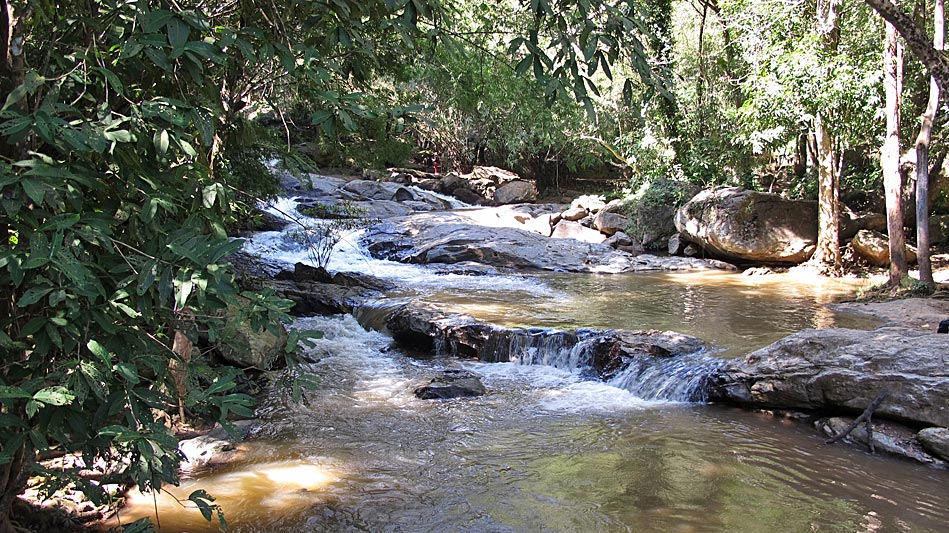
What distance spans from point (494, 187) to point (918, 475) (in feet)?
79.8

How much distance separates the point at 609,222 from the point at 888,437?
14.2 metres

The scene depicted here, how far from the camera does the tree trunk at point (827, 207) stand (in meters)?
14.4

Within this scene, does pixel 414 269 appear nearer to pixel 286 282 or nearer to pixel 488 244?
pixel 488 244

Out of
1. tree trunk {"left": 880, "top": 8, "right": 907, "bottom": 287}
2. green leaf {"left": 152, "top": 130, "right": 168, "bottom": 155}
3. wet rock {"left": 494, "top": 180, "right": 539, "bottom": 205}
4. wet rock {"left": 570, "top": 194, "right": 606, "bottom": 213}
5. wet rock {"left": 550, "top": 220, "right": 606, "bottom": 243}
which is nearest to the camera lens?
green leaf {"left": 152, "top": 130, "right": 168, "bottom": 155}

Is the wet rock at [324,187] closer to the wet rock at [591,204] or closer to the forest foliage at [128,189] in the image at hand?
the wet rock at [591,204]

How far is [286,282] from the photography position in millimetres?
11719

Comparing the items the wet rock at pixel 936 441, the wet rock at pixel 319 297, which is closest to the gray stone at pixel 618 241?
the wet rock at pixel 319 297

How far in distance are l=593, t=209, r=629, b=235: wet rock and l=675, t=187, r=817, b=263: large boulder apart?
3.10 m

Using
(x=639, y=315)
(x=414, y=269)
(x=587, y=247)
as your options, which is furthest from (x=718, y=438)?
(x=587, y=247)

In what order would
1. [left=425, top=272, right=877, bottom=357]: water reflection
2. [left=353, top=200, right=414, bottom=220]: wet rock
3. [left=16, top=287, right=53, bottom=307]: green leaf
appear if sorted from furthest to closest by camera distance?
[left=353, top=200, right=414, bottom=220]: wet rock < [left=425, top=272, right=877, bottom=357]: water reflection < [left=16, top=287, right=53, bottom=307]: green leaf

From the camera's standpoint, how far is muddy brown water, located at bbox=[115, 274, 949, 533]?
439cm

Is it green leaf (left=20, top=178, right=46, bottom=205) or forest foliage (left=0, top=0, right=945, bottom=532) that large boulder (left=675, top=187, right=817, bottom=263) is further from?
green leaf (left=20, top=178, right=46, bottom=205)

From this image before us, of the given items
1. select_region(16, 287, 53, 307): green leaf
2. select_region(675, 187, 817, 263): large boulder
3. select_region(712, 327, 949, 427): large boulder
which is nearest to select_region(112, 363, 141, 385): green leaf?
select_region(16, 287, 53, 307): green leaf

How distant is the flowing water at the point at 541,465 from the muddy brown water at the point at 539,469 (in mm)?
15
